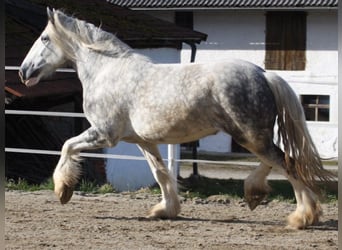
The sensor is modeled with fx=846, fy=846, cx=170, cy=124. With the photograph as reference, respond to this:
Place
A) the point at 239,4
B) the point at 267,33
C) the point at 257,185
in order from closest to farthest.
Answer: the point at 257,185 → the point at 239,4 → the point at 267,33

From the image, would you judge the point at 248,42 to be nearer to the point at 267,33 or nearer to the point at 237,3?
the point at 267,33

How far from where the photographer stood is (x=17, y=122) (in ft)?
36.0

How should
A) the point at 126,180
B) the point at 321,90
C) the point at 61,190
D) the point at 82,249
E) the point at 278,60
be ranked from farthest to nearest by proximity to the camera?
the point at 278,60, the point at 321,90, the point at 126,180, the point at 61,190, the point at 82,249

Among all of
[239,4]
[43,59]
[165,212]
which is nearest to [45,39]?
[43,59]

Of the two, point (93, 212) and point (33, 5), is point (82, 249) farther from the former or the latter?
point (33, 5)

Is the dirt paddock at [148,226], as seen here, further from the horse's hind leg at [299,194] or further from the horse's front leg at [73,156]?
the horse's front leg at [73,156]

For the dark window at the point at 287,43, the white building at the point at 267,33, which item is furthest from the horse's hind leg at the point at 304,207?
the dark window at the point at 287,43

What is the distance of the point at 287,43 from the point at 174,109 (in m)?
18.0

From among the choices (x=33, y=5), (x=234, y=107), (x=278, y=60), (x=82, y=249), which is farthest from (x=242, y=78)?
(x=278, y=60)

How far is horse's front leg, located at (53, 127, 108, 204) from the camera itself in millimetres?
6633

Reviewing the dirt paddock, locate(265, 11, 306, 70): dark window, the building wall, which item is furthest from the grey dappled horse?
locate(265, 11, 306, 70): dark window

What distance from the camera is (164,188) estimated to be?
22.8 feet

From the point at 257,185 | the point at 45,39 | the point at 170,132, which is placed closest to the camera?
the point at 170,132

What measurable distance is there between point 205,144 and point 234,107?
56.8 feet
